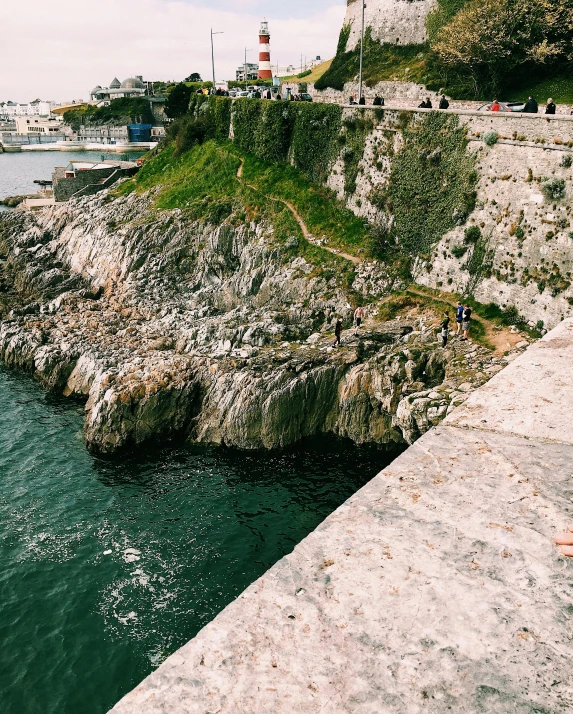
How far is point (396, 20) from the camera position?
63000mm

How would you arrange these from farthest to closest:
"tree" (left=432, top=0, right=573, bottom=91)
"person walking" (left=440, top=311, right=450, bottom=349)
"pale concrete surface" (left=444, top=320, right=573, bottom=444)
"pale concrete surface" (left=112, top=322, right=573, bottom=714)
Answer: "tree" (left=432, top=0, right=573, bottom=91), "person walking" (left=440, top=311, right=450, bottom=349), "pale concrete surface" (left=444, top=320, right=573, bottom=444), "pale concrete surface" (left=112, top=322, right=573, bottom=714)

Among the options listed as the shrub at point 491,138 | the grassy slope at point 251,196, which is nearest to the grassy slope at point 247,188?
the grassy slope at point 251,196

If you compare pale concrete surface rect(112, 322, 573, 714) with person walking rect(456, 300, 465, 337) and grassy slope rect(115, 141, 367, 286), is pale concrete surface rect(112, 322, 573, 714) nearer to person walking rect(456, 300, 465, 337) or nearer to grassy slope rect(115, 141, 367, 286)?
person walking rect(456, 300, 465, 337)

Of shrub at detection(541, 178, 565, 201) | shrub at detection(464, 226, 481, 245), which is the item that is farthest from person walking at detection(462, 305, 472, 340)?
shrub at detection(541, 178, 565, 201)

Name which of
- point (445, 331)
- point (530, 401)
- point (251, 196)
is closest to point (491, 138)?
point (445, 331)

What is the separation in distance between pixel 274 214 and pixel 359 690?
43.8 meters

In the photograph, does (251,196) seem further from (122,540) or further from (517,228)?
(122,540)

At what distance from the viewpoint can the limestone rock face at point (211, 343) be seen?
31.0 meters

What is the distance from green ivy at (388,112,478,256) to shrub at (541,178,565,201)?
5.17m

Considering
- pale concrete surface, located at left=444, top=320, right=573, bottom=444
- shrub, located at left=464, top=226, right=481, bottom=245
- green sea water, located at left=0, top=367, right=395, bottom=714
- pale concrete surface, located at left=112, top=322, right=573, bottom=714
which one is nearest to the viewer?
pale concrete surface, located at left=112, top=322, right=573, bottom=714

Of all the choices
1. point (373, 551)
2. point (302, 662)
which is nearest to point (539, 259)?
point (373, 551)

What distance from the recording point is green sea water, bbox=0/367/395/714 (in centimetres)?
1917

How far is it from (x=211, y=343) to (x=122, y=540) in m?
15.8

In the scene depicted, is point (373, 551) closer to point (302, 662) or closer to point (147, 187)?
point (302, 662)
